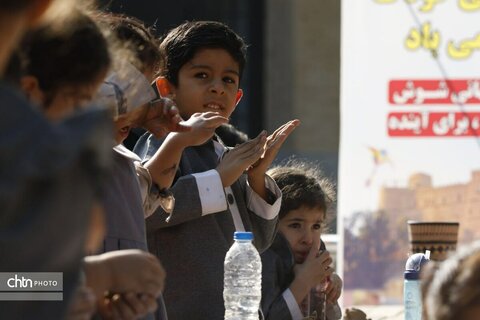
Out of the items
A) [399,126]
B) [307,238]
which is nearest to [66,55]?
[307,238]

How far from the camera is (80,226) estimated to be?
3.53 feet

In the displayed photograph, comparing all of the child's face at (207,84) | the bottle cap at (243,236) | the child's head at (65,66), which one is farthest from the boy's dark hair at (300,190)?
the child's head at (65,66)

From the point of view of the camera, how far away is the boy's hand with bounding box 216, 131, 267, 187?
3.07 m

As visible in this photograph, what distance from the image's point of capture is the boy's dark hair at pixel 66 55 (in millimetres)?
1536

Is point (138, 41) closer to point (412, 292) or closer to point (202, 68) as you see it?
point (202, 68)

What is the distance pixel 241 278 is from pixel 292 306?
38 cm

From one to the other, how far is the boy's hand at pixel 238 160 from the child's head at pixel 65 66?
146cm

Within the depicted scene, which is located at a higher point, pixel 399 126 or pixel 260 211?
pixel 399 126

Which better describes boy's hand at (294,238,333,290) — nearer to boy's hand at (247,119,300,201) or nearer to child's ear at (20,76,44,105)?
boy's hand at (247,119,300,201)

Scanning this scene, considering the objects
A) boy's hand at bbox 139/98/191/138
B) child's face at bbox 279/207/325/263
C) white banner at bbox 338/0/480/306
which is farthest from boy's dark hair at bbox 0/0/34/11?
white banner at bbox 338/0/480/306

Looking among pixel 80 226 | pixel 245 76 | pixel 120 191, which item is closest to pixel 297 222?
pixel 120 191

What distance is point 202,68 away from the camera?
3.38 meters

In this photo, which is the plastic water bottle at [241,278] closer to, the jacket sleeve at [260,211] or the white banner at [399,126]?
the jacket sleeve at [260,211]

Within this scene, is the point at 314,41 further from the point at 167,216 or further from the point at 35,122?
the point at 35,122
